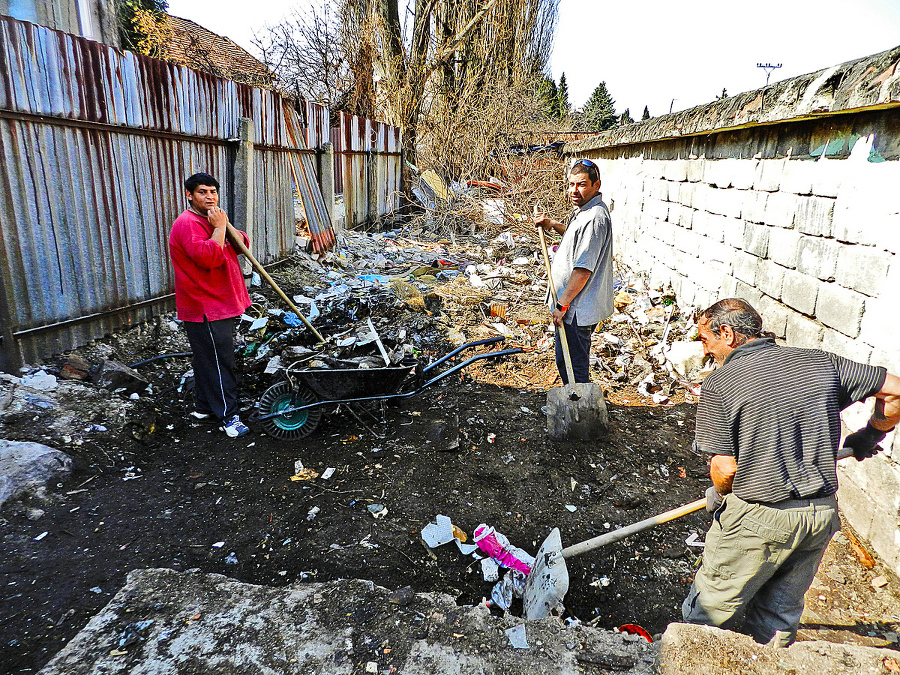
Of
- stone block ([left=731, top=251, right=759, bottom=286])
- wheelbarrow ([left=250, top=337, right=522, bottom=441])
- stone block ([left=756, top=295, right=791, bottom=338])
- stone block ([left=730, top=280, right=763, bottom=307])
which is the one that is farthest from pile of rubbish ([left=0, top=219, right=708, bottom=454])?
stone block ([left=756, top=295, right=791, bottom=338])

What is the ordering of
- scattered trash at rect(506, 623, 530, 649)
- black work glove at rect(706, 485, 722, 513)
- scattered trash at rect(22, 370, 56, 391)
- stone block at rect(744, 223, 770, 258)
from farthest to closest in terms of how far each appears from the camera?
stone block at rect(744, 223, 770, 258) < scattered trash at rect(22, 370, 56, 391) < black work glove at rect(706, 485, 722, 513) < scattered trash at rect(506, 623, 530, 649)

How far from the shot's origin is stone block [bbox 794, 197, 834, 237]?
342cm

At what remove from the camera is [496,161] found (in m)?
12.9

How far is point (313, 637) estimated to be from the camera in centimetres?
206

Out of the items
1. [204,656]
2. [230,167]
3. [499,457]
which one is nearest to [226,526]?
[204,656]

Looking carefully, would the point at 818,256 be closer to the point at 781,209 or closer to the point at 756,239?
the point at 781,209

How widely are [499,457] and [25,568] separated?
115 inches

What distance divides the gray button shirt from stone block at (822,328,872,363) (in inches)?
55.3

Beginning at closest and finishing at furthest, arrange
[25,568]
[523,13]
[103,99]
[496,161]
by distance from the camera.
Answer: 1. [25,568]
2. [103,99]
3. [496,161]
4. [523,13]

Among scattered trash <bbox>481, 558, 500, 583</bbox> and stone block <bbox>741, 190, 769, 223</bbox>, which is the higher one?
stone block <bbox>741, 190, 769, 223</bbox>

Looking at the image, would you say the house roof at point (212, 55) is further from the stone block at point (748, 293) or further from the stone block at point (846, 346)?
the stone block at point (846, 346)

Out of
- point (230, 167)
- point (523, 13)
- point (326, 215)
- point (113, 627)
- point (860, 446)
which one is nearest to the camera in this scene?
point (113, 627)

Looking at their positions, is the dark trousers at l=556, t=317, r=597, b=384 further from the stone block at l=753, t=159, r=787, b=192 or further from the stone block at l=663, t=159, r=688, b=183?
the stone block at l=663, t=159, r=688, b=183

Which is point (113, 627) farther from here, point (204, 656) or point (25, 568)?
point (25, 568)
